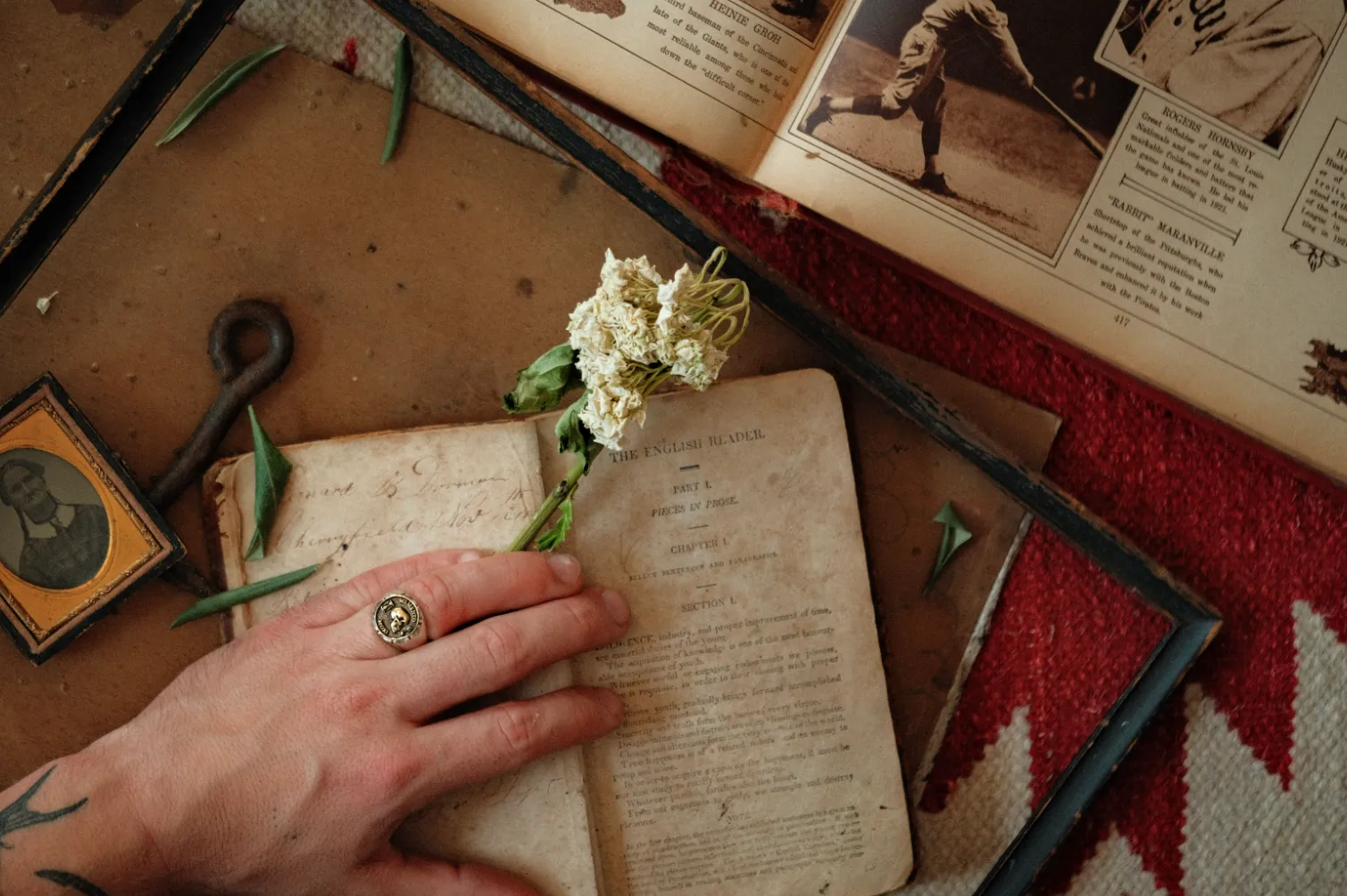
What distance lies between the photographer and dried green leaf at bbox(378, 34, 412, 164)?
0.74 metres

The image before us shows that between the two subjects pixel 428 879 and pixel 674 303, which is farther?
pixel 428 879

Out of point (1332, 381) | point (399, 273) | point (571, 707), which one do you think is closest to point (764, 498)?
point (571, 707)

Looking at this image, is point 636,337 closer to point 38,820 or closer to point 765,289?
point 765,289

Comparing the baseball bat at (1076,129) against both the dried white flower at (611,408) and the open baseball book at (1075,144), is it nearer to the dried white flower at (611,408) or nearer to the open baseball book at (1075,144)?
the open baseball book at (1075,144)

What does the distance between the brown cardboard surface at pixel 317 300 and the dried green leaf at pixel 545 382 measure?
0.27 ft

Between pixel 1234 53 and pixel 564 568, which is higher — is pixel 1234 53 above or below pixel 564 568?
above

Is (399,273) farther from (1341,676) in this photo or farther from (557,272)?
(1341,676)

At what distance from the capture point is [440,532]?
72 cm

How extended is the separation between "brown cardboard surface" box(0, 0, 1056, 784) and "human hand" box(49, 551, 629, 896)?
0.08 meters

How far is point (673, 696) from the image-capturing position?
725 mm

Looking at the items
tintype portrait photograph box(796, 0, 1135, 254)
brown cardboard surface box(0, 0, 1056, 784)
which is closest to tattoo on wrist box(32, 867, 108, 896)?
brown cardboard surface box(0, 0, 1056, 784)

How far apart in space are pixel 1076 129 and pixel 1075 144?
0.01 m

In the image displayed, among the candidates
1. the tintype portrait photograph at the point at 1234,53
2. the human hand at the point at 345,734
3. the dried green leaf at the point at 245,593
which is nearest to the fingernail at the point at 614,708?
the human hand at the point at 345,734

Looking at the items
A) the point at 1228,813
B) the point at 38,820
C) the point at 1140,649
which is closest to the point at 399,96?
the point at 38,820
